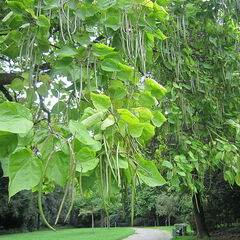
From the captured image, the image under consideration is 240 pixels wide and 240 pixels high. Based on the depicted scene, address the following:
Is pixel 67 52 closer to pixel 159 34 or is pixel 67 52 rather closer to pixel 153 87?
pixel 153 87

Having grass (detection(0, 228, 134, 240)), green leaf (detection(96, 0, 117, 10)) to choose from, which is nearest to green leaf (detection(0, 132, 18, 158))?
green leaf (detection(96, 0, 117, 10))

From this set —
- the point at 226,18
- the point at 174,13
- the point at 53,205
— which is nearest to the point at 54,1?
the point at 174,13

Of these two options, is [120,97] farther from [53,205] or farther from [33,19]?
[53,205]

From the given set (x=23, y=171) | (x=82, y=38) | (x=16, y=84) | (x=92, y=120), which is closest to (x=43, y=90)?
(x=16, y=84)

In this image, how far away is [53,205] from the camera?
94.2 feet

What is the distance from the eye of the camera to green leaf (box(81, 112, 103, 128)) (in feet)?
2.43

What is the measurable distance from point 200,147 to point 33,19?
6.06 ft

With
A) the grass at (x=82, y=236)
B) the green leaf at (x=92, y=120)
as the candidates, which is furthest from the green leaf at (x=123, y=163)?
the grass at (x=82, y=236)

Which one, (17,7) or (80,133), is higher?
(17,7)

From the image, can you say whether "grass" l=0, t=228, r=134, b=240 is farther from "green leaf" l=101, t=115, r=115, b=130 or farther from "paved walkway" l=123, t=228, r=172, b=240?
"green leaf" l=101, t=115, r=115, b=130

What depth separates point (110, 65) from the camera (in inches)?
36.9

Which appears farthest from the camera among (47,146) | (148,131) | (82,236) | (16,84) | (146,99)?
(82,236)

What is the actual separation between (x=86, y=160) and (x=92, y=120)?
11 cm

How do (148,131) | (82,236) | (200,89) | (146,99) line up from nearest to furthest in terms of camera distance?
(148,131) → (146,99) → (200,89) → (82,236)
